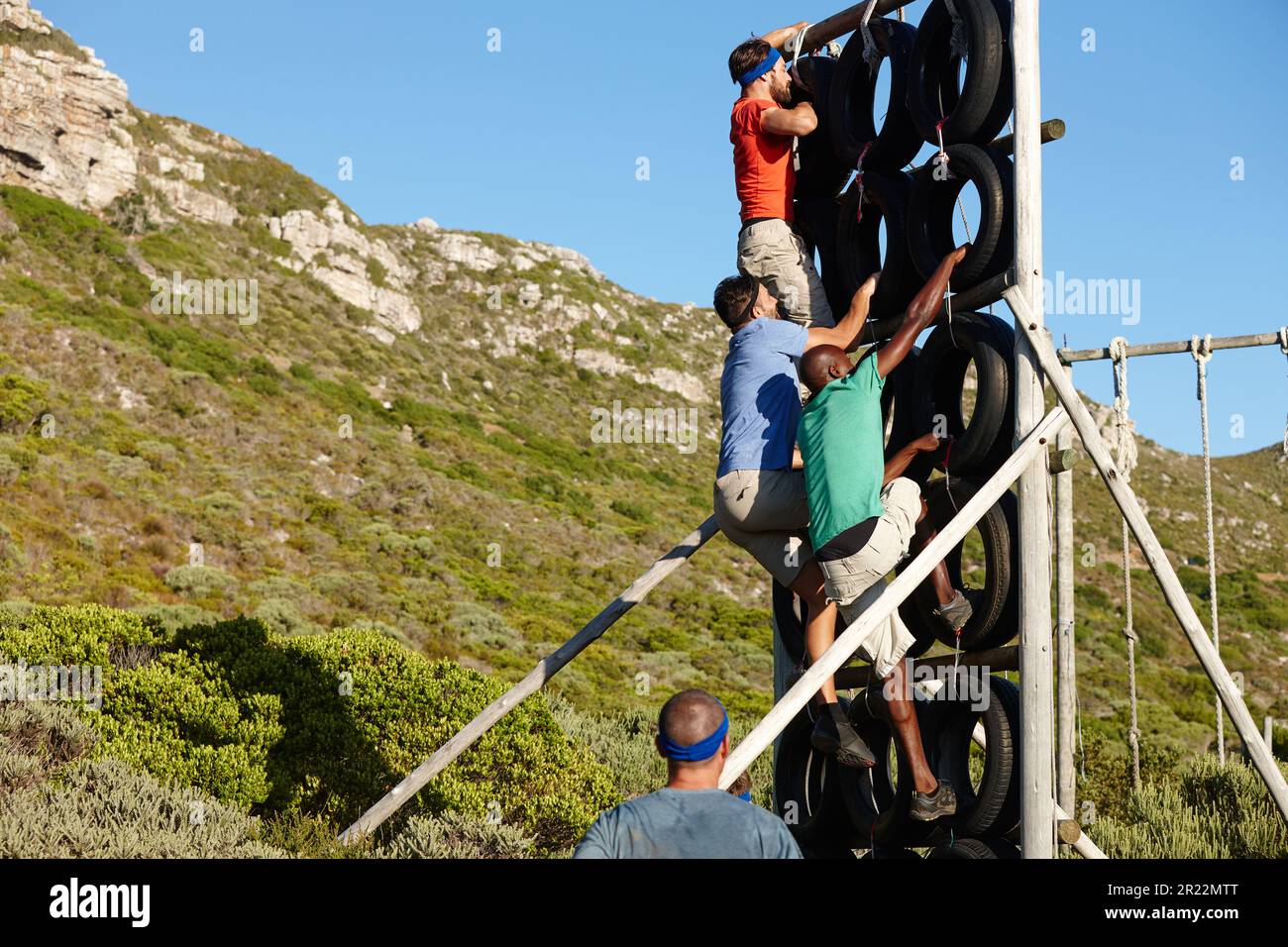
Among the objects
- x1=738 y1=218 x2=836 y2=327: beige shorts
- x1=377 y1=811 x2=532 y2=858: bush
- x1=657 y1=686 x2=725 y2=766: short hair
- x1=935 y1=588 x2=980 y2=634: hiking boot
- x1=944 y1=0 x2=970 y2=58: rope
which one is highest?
x1=944 y1=0 x2=970 y2=58: rope

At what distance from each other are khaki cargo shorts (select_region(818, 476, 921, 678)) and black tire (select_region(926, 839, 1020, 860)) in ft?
2.67

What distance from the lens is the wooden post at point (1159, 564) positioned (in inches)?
181

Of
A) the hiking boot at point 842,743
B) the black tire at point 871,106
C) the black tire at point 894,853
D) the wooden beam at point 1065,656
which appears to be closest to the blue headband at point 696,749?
the hiking boot at point 842,743

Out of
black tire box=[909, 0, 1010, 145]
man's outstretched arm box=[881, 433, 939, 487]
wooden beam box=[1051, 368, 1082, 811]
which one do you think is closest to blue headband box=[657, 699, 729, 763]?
man's outstretched arm box=[881, 433, 939, 487]

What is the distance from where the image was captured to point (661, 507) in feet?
118

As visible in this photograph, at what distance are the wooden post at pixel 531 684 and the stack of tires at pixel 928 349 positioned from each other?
3.42 feet

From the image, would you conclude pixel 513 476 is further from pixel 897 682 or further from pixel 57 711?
pixel 897 682

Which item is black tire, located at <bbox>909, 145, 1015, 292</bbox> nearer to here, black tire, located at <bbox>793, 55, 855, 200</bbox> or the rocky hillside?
black tire, located at <bbox>793, 55, 855, 200</bbox>

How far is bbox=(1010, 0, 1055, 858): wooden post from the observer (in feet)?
16.1

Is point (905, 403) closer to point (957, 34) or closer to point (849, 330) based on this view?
point (849, 330)

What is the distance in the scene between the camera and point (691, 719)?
3.03 m

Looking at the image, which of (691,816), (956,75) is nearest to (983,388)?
(956,75)

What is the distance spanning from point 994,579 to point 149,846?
14.5 feet
